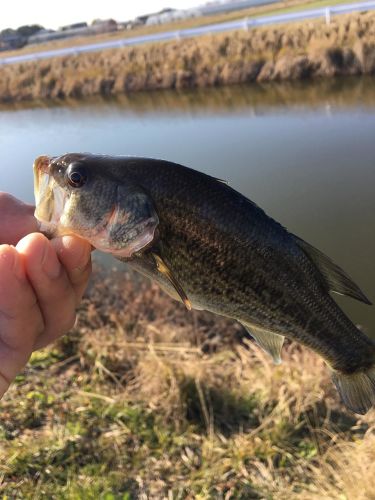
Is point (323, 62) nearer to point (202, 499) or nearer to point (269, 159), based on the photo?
point (269, 159)

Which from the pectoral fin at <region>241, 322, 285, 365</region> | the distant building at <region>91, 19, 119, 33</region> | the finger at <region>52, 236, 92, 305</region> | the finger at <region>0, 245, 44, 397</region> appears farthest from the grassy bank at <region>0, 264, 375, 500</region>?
the distant building at <region>91, 19, 119, 33</region>

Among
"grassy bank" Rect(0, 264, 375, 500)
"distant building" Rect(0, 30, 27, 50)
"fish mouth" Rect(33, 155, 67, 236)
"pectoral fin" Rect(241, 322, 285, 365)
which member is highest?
"distant building" Rect(0, 30, 27, 50)

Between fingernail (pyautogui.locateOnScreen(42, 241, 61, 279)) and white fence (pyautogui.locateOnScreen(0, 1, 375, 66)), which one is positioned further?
white fence (pyautogui.locateOnScreen(0, 1, 375, 66))

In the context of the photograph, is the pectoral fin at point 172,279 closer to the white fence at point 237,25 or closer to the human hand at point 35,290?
the human hand at point 35,290

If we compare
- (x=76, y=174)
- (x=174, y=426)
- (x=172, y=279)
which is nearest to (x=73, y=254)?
(x=76, y=174)

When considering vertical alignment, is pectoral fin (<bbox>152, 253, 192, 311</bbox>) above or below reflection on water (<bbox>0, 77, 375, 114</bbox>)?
below

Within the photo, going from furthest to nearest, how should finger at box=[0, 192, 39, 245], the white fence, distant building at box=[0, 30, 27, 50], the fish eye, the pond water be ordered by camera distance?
distant building at box=[0, 30, 27, 50] → the white fence → the pond water → finger at box=[0, 192, 39, 245] → the fish eye

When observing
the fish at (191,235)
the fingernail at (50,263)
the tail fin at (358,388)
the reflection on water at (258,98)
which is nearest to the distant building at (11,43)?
the reflection on water at (258,98)

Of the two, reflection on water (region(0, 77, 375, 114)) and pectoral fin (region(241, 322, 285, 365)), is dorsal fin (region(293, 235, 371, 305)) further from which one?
reflection on water (region(0, 77, 375, 114))
